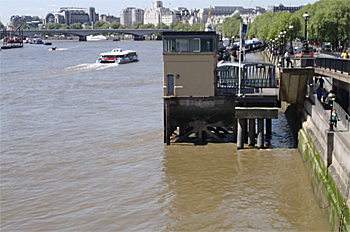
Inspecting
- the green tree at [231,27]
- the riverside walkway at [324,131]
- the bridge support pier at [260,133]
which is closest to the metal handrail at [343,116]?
the riverside walkway at [324,131]

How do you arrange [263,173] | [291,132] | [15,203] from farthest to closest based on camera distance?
1. [291,132]
2. [263,173]
3. [15,203]

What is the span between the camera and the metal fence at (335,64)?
1751 cm

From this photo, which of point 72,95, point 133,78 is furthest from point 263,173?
point 133,78

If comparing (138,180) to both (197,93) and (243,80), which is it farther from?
(243,80)

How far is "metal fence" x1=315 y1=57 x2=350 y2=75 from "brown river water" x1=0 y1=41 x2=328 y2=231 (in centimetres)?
402

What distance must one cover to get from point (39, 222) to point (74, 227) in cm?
127

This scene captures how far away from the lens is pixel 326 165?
15195mm

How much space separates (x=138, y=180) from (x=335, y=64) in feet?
28.0

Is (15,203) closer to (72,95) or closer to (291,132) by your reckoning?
(291,132)

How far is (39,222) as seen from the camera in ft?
52.0

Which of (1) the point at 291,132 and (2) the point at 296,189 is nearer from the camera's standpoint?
(2) the point at 296,189

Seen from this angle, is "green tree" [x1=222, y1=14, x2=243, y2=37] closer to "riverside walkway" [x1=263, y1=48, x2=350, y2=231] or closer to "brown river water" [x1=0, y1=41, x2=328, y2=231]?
"brown river water" [x1=0, y1=41, x2=328, y2=231]

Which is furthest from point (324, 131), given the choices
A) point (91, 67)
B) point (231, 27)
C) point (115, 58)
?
point (231, 27)

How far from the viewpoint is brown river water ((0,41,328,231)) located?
15.7 meters
